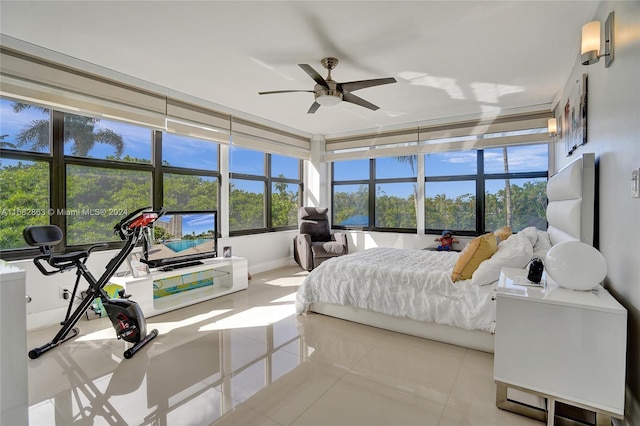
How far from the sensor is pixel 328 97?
10.0 feet

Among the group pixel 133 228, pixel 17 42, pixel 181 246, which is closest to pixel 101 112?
pixel 17 42

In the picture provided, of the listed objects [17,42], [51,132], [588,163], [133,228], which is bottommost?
[133,228]

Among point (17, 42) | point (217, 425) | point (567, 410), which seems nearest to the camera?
point (217, 425)

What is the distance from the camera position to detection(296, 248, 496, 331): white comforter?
2.49 m

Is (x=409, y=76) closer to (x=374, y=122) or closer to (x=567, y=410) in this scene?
(x=374, y=122)

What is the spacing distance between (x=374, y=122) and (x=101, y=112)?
3.91 m

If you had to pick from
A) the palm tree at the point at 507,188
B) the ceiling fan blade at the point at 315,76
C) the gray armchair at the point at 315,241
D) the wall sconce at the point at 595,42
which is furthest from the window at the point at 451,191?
the wall sconce at the point at 595,42

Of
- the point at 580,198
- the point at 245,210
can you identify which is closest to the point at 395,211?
the point at 245,210

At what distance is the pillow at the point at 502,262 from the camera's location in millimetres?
2379

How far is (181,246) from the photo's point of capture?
3.84m

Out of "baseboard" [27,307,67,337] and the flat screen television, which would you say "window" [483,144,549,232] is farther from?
"baseboard" [27,307,67,337]

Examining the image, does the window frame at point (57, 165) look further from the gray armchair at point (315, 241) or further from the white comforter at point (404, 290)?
the gray armchair at point (315, 241)

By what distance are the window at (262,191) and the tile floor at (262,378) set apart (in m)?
2.42

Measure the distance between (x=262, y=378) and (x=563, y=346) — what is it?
Result: 181cm
